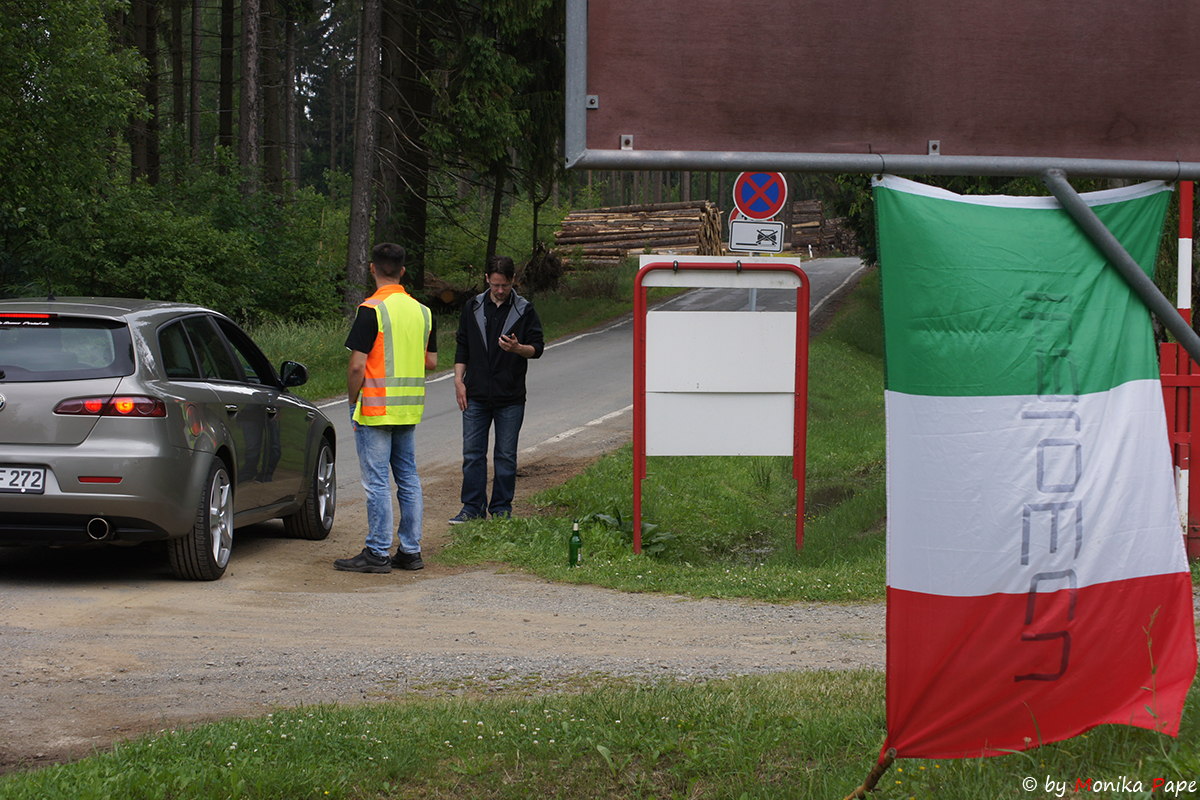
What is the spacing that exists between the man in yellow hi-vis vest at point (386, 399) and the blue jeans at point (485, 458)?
1.47 metres

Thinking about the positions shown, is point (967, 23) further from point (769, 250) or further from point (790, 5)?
point (769, 250)

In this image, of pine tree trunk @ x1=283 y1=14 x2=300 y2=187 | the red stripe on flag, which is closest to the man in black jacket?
the red stripe on flag

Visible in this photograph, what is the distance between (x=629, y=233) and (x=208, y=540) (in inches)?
1518

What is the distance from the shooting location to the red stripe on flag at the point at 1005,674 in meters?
3.28

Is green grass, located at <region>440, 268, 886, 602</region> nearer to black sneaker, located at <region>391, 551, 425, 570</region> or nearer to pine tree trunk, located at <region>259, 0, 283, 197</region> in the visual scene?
black sneaker, located at <region>391, 551, 425, 570</region>

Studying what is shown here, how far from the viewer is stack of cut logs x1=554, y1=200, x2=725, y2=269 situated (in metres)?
44.1

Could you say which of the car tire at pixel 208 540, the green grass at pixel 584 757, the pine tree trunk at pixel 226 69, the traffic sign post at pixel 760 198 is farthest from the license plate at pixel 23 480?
the pine tree trunk at pixel 226 69

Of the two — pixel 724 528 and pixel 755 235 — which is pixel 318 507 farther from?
pixel 755 235

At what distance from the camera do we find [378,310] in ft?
25.4

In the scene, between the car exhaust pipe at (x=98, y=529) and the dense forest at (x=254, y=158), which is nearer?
the car exhaust pipe at (x=98, y=529)

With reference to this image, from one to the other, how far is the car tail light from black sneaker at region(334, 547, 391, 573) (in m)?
1.72

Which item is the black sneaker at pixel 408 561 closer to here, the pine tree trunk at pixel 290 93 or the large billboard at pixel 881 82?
the large billboard at pixel 881 82

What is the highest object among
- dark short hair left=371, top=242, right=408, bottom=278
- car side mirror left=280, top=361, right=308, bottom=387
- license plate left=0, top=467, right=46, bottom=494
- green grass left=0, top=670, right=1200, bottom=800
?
dark short hair left=371, top=242, right=408, bottom=278

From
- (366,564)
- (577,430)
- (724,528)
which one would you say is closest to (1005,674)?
(366,564)
